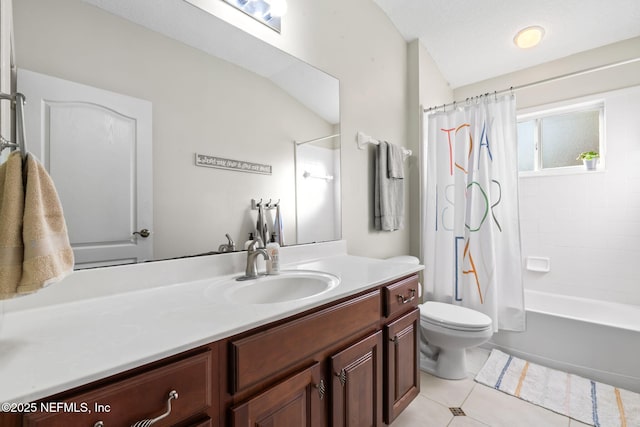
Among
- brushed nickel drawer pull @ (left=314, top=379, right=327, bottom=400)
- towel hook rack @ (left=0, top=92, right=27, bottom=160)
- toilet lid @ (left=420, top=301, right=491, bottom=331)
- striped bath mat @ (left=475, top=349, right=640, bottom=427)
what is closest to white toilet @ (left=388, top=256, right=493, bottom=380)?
toilet lid @ (left=420, top=301, right=491, bottom=331)

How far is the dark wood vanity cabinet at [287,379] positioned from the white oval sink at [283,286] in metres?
0.19

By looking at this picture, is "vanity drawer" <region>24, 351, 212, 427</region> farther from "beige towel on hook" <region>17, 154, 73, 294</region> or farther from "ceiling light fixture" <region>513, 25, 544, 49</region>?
"ceiling light fixture" <region>513, 25, 544, 49</region>

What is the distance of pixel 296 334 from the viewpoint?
0.84 m

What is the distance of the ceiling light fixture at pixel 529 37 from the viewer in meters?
2.21

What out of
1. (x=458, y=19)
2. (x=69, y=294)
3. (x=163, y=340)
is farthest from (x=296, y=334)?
(x=458, y=19)

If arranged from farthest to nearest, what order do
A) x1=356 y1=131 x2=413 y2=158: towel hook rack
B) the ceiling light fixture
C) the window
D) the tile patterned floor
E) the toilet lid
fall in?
the window → the ceiling light fixture → x1=356 y1=131 x2=413 y2=158: towel hook rack → the toilet lid → the tile patterned floor

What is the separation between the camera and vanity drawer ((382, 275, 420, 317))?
1233 millimetres

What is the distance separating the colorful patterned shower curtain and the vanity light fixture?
1.50 meters

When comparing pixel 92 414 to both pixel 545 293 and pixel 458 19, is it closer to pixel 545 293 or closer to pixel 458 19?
pixel 458 19

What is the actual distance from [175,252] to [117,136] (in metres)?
0.44

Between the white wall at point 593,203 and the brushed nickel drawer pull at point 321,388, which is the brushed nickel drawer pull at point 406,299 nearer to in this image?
the brushed nickel drawer pull at point 321,388

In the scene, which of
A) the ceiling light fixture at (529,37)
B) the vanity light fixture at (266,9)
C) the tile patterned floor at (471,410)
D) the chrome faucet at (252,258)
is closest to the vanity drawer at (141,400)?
the chrome faucet at (252,258)

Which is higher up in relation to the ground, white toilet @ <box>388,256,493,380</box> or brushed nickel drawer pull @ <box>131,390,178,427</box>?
brushed nickel drawer pull @ <box>131,390,178,427</box>

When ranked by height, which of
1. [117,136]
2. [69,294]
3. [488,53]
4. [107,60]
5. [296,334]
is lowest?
[296,334]
